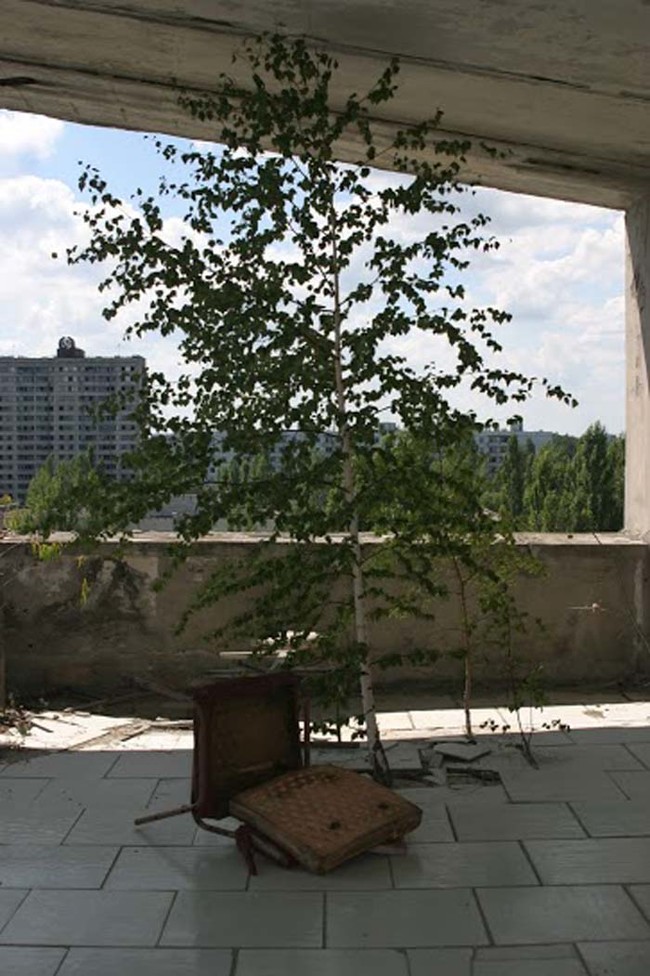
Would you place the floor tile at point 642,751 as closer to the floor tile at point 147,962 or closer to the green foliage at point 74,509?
the floor tile at point 147,962

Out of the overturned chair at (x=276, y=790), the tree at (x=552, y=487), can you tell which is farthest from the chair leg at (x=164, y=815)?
the tree at (x=552, y=487)

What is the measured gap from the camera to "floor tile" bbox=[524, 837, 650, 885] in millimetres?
3824

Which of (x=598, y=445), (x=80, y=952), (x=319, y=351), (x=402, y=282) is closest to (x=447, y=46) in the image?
(x=402, y=282)

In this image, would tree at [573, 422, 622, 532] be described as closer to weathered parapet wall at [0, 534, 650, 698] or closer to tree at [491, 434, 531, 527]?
tree at [491, 434, 531, 527]

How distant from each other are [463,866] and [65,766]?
228cm

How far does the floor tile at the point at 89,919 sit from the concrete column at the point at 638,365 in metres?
4.51

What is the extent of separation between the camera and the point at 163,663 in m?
6.76

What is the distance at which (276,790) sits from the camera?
4.20 m

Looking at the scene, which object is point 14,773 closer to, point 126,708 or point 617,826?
point 126,708

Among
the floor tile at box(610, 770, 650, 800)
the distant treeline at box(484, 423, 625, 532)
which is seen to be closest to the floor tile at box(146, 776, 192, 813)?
the floor tile at box(610, 770, 650, 800)

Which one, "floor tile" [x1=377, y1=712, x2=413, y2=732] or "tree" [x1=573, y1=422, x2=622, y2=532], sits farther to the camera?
"tree" [x1=573, y1=422, x2=622, y2=532]

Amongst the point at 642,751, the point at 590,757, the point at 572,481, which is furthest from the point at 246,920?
the point at 572,481

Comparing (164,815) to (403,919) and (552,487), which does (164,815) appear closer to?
(403,919)

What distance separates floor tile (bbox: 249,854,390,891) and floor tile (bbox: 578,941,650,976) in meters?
0.79
